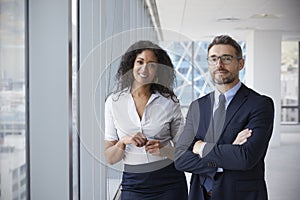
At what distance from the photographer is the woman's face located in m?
1.70

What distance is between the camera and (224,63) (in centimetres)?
189

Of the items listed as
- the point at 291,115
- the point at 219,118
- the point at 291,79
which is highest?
the point at 291,79

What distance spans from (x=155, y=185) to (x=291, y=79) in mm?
14657

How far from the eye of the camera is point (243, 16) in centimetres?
829

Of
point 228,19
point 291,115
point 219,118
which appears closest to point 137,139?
point 219,118

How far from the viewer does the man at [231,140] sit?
1926 mm

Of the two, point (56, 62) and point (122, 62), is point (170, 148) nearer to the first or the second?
point (122, 62)

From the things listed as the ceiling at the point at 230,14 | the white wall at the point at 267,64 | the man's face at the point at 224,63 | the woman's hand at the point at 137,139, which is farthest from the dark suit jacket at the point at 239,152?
the white wall at the point at 267,64

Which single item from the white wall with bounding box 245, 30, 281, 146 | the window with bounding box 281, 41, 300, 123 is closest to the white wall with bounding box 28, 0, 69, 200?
the white wall with bounding box 245, 30, 281, 146

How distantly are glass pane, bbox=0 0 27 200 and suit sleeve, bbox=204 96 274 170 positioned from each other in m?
0.81

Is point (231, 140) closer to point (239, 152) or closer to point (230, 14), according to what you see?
point (239, 152)

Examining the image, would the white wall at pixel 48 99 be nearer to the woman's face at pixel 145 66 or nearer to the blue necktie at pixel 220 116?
the woman's face at pixel 145 66

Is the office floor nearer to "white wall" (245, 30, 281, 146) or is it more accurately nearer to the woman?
"white wall" (245, 30, 281, 146)

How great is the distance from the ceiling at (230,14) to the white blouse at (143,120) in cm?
392
